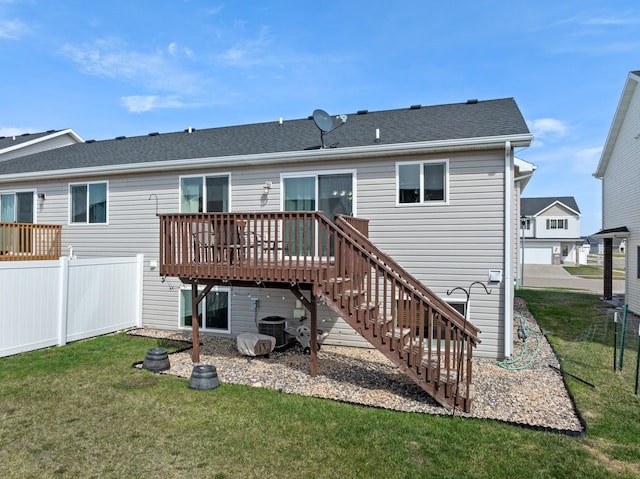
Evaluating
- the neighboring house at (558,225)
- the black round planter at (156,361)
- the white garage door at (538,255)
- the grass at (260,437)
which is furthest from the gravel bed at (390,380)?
the neighboring house at (558,225)

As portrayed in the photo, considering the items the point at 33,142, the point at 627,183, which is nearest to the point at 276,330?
the point at 627,183

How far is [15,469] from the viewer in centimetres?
338

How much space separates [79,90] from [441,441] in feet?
55.2

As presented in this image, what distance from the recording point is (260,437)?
156 inches

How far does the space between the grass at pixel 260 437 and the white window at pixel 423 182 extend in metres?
3.66

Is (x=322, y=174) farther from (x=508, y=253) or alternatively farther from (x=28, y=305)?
(x=28, y=305)

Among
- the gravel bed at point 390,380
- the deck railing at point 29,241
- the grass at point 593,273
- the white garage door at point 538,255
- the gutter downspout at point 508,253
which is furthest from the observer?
the white garage door at point 538,255

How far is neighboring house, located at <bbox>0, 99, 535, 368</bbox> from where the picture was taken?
22.9 feet

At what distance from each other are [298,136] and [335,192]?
90.4 inches

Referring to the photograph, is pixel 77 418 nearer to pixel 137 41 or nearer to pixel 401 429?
pixel 401 429

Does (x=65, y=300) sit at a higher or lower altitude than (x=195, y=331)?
higher

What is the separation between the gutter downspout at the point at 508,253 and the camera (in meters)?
6.78

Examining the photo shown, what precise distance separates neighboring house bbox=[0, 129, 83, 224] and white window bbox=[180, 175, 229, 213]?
4692mm

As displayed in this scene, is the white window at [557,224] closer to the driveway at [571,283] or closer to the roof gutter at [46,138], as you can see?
the driveway at [571,283]
